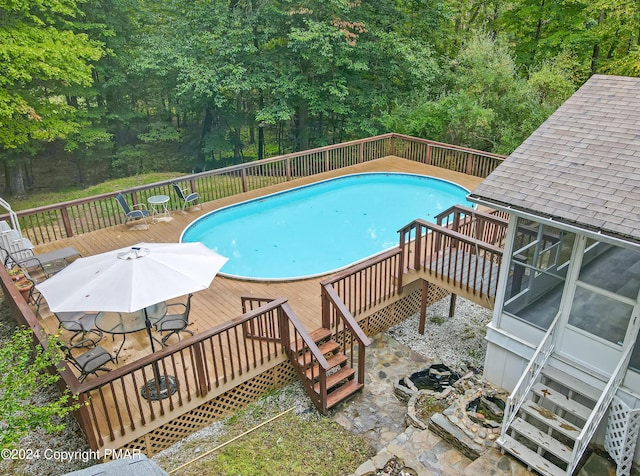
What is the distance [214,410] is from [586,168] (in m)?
5.57

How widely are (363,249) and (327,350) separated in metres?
4.89

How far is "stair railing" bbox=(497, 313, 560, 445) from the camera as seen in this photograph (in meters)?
5.30

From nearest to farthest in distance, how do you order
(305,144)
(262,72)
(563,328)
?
(563,328)
(262,72)
(305,144)

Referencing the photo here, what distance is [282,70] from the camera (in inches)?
690

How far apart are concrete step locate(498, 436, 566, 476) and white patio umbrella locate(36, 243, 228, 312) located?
4.08m

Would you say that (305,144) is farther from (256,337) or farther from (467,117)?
(256,337)

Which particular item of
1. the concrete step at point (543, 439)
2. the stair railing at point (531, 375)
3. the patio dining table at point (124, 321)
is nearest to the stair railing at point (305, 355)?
the patio dining table at point (124, 321)

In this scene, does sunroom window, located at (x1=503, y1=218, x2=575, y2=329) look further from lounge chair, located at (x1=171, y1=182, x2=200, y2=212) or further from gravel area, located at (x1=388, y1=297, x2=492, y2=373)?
lounge chair, located at (x1=171, y1=182, x2=200, y2=212)

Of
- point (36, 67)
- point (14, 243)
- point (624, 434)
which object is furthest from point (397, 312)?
point (36, 67)

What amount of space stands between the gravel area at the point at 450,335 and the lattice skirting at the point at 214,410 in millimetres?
2295

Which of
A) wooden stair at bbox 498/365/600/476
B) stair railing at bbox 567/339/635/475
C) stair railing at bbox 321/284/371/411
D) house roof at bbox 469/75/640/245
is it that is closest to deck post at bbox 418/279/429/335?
stair railing at bbox 321/284/371/411

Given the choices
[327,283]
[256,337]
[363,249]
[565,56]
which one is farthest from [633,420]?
[565,56]

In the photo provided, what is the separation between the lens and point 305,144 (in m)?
21.2

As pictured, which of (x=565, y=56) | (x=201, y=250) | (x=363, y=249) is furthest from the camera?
(x=565, y=56)
